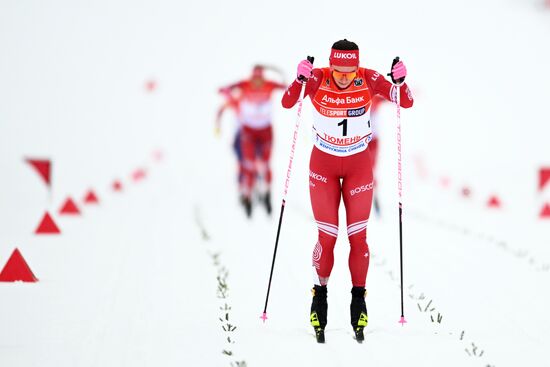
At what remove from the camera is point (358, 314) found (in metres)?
7.16

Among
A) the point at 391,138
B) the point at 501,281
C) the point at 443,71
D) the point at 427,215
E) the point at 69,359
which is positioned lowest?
the point at 69,359

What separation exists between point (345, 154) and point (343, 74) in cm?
69

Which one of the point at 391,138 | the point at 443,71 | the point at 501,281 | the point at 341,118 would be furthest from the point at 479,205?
the point at 443,71

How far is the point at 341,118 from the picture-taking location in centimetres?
730

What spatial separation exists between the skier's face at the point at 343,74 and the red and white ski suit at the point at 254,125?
8.02 meters

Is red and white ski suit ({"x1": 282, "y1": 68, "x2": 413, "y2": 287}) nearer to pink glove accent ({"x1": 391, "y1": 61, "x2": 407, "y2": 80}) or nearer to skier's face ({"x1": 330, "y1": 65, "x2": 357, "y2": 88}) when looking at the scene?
skier's face ({"x1": 330, "y1": 65, "x2": 357, "y2": 88})

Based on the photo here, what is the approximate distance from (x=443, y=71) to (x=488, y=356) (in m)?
43.8

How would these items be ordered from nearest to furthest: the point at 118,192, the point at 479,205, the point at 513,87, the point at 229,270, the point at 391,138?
the point at 229,270, the point at 479,205, the point at 118,192, the point at 391,138, the point at 513,87

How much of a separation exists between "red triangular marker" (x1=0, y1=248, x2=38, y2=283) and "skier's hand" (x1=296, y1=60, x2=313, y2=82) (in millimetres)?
3995

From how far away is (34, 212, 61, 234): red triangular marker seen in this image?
13.1 meters

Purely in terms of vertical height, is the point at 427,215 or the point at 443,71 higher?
the point at 443,71

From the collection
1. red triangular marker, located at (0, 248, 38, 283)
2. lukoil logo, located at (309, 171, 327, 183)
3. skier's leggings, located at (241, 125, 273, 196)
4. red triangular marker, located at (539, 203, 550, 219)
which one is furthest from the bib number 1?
red triangular marker, located at (539, 203, 550, 219)

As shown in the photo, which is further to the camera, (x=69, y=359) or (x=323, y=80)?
(x=323, y=80)

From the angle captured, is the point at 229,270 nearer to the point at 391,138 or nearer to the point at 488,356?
the point at 488,356
